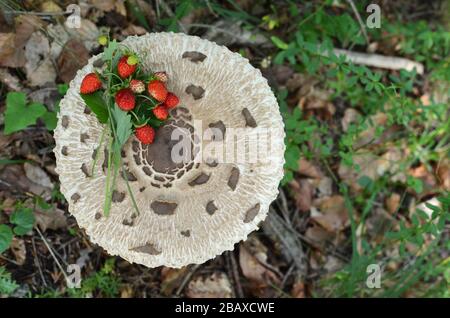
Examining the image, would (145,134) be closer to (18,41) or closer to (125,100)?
(125,100)

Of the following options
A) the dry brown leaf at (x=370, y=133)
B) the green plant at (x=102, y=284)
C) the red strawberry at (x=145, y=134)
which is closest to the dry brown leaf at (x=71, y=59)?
the red strawberry at (x=145, y=134)

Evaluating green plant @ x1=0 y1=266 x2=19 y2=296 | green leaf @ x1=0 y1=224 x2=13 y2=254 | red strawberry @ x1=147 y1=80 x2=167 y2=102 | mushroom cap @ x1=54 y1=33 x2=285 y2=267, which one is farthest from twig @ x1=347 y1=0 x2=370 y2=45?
green plant @ x1=0 y1=266 x2=19 y2=296

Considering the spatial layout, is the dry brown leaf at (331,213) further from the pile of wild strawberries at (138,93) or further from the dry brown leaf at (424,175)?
the pile of wild strawberries at (138,93)

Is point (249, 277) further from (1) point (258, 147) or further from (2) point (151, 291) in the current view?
(1) point (258, 147)

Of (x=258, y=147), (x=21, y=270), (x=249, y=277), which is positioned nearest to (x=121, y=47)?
(x=258, y=147)

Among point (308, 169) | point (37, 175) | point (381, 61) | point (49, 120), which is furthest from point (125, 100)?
point (381, 61)

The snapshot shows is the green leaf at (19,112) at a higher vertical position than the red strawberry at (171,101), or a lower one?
lower

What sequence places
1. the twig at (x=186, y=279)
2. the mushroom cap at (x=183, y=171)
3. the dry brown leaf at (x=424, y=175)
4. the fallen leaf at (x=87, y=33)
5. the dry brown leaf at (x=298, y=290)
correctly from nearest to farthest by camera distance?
the mushroom cap at (x=183, y=171), the fallen leaf at (x=87, y=33), the twig at (x=186, y=279), the dry brown leaf at (x=298, y=290), the dry brown leaf at (x=424, y=175)

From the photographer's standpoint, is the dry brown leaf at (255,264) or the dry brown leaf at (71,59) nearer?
the dry brown leaf at (71,59)

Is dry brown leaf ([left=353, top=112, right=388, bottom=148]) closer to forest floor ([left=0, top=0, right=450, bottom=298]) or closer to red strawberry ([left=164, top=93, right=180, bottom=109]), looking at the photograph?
forest floor ([left=0, top=0, right=450, bottom=298])
